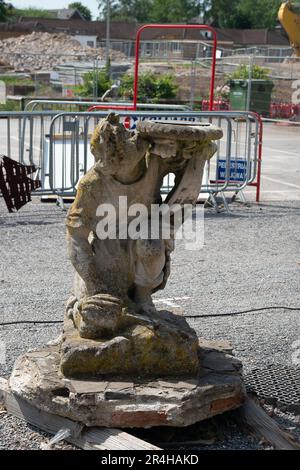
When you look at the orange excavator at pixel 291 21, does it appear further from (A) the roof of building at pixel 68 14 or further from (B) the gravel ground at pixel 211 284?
(A) the roof of building at pixel 68 14

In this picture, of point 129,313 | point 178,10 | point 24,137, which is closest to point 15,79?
point 24,137

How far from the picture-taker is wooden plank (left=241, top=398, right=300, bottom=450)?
441cm

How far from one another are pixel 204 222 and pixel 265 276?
273cm

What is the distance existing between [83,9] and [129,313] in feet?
409

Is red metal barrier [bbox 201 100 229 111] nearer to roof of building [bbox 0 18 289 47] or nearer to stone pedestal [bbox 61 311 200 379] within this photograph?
stone pedestal [bbox 61 311 200 379]

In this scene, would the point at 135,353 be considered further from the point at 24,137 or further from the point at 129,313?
the point at 24,137

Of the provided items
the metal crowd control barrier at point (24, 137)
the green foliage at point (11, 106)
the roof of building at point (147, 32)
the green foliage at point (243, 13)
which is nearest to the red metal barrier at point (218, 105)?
the green foliage at point (11, 106)

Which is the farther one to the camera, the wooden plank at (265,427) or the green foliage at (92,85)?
the green foliage at (92,85)

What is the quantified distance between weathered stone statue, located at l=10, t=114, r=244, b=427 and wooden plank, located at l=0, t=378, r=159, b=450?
0.23 feet

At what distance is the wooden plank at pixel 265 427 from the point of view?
174 inches

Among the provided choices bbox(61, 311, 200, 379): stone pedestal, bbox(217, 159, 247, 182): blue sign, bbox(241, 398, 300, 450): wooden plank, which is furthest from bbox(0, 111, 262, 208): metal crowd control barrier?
bbox(241, 398, 300, 450): wooden plank

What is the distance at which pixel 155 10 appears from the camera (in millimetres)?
108625

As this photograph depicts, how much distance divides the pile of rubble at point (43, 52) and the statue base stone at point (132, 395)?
152 ft
